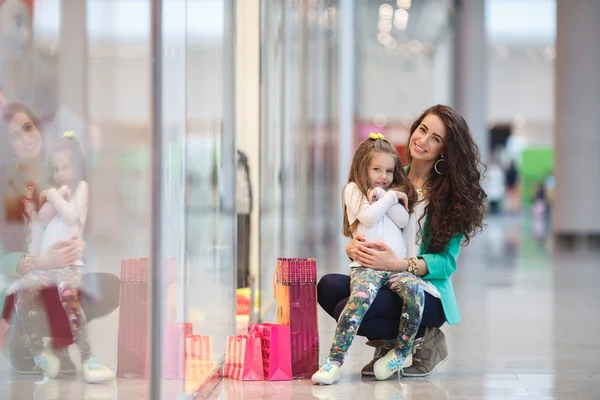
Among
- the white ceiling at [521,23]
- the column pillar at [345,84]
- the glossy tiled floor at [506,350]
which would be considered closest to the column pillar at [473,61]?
the column pillar at [345,84]

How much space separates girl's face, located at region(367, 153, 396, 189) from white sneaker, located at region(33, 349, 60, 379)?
170 cm

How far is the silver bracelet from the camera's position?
261cm

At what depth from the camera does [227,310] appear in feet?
14.0

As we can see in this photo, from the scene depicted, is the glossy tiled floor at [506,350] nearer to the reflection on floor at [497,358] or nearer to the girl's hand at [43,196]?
the reflection on floor at [497,358]

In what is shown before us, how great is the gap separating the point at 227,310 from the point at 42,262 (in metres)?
1.74

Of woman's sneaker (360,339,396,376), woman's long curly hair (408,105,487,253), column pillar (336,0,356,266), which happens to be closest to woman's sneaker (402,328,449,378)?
woman's sneaker (360,339,396,376)

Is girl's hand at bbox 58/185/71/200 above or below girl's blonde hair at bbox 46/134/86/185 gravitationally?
below

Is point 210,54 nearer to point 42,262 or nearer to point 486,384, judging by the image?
point 42,262

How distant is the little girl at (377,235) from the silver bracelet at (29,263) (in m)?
1.51

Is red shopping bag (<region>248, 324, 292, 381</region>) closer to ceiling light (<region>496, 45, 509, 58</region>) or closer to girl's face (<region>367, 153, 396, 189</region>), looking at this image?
girl's face (<region>367, 153, 396, 189</region>)

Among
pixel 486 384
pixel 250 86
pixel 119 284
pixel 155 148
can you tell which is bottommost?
pixel 486 384

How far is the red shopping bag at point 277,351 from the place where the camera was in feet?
12.9

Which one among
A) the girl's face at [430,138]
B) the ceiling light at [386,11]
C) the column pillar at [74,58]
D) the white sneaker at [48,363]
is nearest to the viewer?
the column pillar at [74,58]

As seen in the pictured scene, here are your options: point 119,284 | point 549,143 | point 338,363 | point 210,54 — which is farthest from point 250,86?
point 549,143
